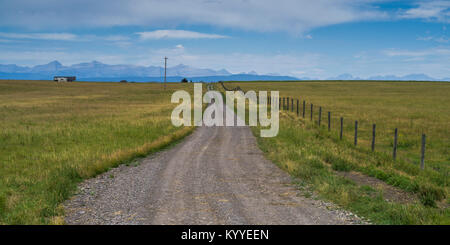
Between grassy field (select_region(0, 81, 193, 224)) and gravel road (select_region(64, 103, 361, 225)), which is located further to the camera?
grassy field (select_region(0, 81, 193, 224))

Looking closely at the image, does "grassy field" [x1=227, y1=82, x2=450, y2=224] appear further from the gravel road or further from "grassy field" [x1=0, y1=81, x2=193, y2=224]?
"grassy field" [x1=0, y1=81, x2=193, y2=224]

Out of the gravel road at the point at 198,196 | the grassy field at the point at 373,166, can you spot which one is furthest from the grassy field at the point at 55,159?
the grassy field at the point at 373,166

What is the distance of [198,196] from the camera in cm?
982

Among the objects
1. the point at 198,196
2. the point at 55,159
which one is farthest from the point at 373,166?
the point at 55,159

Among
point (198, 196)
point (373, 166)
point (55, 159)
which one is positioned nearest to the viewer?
point (198, 196)

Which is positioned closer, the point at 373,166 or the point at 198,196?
the point at 198,196

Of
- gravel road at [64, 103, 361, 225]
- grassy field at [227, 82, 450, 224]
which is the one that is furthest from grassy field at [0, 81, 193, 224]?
grassy field at [227, 82, 450, 224]

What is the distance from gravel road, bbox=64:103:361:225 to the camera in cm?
805

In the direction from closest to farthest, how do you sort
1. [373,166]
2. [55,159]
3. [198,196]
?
[198,196], [373,166], [55,159]

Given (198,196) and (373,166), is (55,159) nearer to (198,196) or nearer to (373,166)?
(198,196)

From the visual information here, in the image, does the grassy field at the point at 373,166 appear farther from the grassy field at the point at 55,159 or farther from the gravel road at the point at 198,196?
the grassy field at the point at 55,159
